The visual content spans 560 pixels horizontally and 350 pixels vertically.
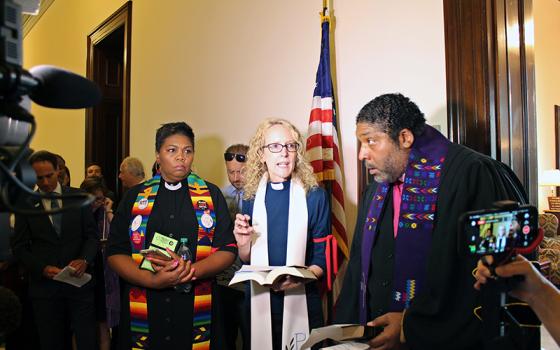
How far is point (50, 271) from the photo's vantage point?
266 centimetres

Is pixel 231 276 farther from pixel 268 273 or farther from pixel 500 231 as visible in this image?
pixel 500 231

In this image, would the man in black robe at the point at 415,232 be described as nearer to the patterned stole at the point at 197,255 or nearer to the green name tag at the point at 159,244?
the patterned stole at the point at 197,255

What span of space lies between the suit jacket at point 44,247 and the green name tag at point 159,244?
40.1 inches

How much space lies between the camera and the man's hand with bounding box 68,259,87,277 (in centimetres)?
271

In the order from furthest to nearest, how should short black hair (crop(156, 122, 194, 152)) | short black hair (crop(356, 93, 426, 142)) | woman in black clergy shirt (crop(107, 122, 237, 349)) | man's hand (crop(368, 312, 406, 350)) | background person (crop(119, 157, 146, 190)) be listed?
1. background person (crop(119, 157, 146, 190))
2. short black hair (crop(156, 122, 194, 152))
3. woman in black clergy shirt (crop(107, 122, 237, 349))
4. short black hair (crop(356, 93, 426, 142))
5. man's hand (crop(368, 312, 406, 350))

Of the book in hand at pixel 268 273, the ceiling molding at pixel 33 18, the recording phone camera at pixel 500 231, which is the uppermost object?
the ceiling molding at pixel 33 18

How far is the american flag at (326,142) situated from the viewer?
8.52ft

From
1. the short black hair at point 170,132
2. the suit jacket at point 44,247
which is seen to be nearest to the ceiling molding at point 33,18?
the suit jacket at point 44,247

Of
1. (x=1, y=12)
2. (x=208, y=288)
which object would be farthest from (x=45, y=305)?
(x=1, y=12)

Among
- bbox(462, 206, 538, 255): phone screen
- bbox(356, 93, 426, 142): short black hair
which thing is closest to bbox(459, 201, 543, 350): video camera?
bbox(462, 206, 538, 255): phone screen

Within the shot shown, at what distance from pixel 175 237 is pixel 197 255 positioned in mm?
141

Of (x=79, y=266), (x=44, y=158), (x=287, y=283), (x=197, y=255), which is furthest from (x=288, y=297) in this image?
(x=44, y=158)

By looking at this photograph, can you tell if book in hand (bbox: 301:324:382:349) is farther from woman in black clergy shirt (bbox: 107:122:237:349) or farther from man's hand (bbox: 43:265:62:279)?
man's hand (bbox: 43:265:62:279)

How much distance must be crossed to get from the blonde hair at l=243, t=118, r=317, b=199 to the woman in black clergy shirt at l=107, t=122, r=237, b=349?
0.64 feet
